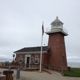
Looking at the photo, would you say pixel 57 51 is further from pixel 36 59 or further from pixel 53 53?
pixel 36 59

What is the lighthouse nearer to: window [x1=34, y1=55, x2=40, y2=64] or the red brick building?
the red brick building

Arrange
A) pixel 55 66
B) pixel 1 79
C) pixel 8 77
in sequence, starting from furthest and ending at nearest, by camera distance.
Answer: pixel 55 66 → pixel 8 77 → pixel 1 79

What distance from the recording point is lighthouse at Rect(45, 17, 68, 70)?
23672mm

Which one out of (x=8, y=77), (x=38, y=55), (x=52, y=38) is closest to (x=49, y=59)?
(x=38, y=55)

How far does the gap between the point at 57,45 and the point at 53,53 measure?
1586 mm

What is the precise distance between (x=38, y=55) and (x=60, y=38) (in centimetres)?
496

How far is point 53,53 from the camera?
79.8 feet

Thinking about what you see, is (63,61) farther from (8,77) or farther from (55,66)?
(8,77)

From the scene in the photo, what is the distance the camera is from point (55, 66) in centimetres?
2297

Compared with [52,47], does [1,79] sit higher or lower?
lower

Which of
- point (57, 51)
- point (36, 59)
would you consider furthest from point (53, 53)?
point (36, 59)

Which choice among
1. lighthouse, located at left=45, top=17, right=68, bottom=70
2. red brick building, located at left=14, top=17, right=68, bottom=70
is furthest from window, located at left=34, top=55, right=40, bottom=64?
lighthouse, located at left=45, top=17, right=68, bottom=70

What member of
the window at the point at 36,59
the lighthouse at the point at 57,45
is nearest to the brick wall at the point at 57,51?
the lighthouse at the point at 57,45

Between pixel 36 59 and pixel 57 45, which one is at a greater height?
pixel 57 45
